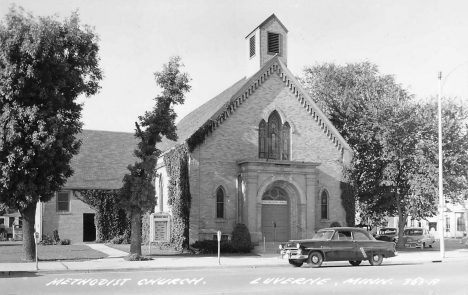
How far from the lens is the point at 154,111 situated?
2673 centimetres

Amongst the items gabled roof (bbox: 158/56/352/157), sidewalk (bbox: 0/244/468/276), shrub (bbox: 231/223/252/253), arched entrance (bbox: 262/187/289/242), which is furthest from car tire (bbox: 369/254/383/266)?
gabled roof (bbox: 158/56/352/157)

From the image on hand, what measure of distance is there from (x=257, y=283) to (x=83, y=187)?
29318 millimetres

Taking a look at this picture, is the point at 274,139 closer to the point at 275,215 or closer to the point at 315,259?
the point at 275,215

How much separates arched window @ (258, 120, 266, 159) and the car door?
1208cm

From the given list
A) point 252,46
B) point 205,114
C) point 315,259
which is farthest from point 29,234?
point 252,46

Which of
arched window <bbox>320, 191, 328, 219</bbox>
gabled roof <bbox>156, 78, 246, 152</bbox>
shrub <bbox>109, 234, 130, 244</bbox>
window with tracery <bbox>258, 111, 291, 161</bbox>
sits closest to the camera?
gabled roof <bbox>156, 78, 246, 152</bbox>

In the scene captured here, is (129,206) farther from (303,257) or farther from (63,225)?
(63,225)

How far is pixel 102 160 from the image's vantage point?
151 ft

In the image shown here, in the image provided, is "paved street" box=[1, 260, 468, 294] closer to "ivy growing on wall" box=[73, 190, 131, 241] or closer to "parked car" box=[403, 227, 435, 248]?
"ivy growing on wall" box=[73, 190, 131, 241]

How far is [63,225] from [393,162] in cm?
2483

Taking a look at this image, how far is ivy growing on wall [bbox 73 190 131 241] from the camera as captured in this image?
42156 millimetres

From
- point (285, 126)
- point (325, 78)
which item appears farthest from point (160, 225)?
point (325, 78)

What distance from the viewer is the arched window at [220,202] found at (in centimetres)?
3319

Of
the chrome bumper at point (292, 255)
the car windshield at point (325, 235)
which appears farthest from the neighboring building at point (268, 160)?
the chrome bumper at point (292, 255)
